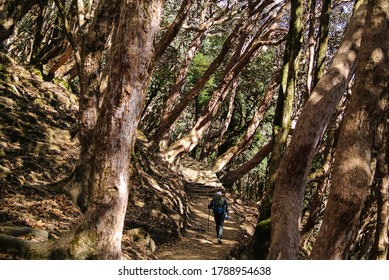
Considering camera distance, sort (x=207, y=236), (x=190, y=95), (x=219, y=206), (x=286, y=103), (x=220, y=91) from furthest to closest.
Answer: (x=220, y=91), (x=190, y=95), (x=207, y=236), (x=219, y=206), (x=286, y=103)

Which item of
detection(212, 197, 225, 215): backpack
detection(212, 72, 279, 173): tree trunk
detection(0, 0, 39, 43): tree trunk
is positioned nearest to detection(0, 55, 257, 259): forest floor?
detection(212, 197, 225, 215): backpack

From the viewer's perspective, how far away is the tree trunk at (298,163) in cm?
535

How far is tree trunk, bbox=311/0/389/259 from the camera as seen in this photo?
12.9ft

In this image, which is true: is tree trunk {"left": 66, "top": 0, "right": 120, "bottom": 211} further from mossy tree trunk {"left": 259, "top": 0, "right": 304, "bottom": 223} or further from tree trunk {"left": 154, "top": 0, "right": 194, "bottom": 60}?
tree trunk {"left": 154, "top": 0, "right": 194, "bottom": 60}

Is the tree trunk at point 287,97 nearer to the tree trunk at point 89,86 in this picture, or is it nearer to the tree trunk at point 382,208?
the tree trunk at point 382,208

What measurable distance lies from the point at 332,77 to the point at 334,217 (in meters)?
2.33

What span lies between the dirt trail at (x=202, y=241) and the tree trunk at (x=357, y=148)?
5521 millimetres

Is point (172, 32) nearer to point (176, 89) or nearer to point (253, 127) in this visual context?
point (176, 89)

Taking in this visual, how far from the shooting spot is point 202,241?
38.0ft

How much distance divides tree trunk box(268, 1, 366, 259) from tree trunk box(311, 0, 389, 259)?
1.18 meters

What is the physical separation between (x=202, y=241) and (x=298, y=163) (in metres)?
6.82

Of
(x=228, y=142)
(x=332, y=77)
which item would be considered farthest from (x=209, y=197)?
(x=332, y=77)

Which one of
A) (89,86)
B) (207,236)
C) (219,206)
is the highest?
(89,86)

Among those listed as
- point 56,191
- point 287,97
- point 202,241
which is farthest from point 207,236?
point 56,191
